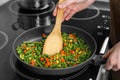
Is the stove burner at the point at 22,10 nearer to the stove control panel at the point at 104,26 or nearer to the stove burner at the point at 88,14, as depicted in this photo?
the stove burner at the point at 88,14

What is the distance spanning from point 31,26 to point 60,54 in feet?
0.98

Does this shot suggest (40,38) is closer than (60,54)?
No

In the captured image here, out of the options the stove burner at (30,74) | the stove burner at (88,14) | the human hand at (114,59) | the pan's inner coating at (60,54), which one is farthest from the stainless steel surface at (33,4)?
the human hand at (114,59)

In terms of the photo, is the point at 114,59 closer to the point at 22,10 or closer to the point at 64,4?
the point at 64,4

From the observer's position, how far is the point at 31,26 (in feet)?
3.81

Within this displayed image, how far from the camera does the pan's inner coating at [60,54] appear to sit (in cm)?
86

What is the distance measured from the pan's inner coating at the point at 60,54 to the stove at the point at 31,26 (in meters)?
0.04

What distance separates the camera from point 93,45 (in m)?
0.96

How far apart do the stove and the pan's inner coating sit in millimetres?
41

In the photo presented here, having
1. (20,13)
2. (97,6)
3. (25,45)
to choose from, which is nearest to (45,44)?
(25,45)

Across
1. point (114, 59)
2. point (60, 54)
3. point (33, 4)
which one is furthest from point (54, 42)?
point (33, 4)

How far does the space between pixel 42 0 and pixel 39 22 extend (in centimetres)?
14

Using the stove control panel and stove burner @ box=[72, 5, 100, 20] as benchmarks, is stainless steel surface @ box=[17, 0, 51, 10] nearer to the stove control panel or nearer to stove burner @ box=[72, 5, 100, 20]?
stove burner @ box=[72, 5, 100, 20]

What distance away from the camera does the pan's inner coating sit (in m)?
0.86
